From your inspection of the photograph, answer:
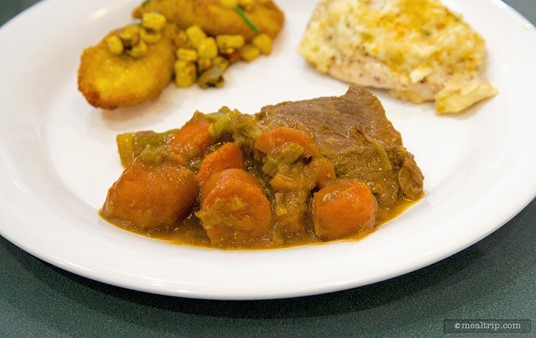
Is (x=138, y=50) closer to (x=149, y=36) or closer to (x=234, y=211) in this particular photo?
(x=149, y=36)

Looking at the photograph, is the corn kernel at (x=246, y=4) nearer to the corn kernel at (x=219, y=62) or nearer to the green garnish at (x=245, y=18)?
the green garnish at (x=245, y=18)

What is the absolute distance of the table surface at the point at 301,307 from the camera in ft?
8.18

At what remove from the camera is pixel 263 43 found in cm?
434

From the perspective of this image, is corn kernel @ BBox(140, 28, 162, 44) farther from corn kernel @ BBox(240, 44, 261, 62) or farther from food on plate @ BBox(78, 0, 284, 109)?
corn kernel @ BBox(240, 44, 261, 62)

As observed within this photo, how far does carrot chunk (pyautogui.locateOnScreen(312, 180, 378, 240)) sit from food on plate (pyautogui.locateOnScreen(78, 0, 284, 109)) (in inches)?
64.8

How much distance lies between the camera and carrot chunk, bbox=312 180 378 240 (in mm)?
2629

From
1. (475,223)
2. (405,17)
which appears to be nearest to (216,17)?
(405,17)

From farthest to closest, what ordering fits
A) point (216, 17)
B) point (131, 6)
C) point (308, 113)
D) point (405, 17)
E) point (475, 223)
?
point (131, 6), point (216, 17), point (405, 17), point (308, 113), point (475, 223)

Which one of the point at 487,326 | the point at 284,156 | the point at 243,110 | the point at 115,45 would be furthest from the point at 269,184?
the point at 115,45

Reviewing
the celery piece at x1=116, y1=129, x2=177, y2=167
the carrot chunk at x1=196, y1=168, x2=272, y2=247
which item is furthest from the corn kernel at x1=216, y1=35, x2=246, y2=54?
the carrot chunk at x1=196, y1=168, x2=272, y2=247

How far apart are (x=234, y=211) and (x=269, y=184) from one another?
0.26m

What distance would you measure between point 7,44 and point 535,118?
3.29 m

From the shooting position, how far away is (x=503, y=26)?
3959 mm

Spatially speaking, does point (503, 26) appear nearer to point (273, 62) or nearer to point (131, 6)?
point (273, 62)
